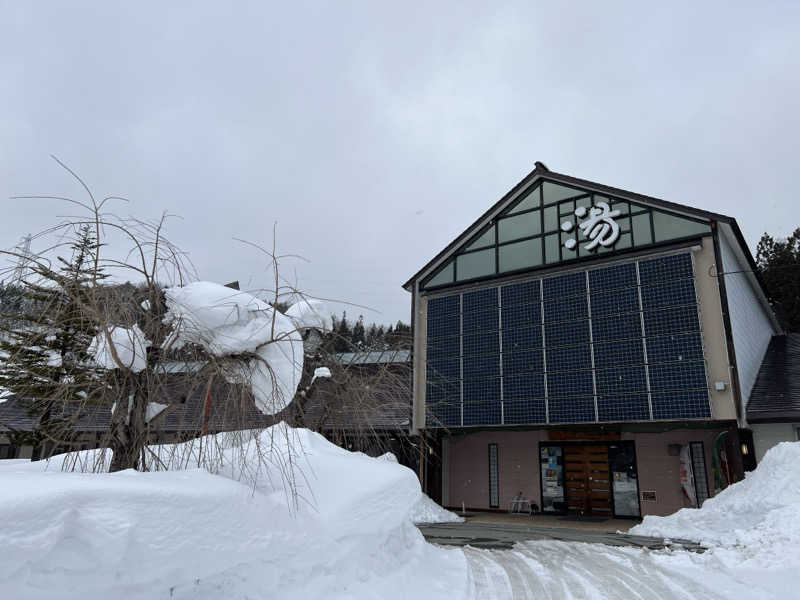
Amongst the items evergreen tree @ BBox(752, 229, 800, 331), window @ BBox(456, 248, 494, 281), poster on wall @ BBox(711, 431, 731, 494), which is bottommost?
poster on wall @ BBox(711, 431, 731, 494)

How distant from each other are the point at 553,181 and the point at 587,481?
30.3 feet

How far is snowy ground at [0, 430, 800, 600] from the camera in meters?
3.27

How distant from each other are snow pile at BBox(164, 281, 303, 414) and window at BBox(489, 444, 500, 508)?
14316mm

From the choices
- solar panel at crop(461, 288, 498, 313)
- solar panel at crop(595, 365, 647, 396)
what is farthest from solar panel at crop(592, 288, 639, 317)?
solar panel at crop(461, 288, 498, 313)

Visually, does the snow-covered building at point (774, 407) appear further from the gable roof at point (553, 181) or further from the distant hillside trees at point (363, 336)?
the distant hillside trees at point (363, 336)

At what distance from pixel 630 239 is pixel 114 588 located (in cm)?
1436

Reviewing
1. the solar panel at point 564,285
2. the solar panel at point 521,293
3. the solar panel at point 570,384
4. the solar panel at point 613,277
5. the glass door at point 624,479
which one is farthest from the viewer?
the glass door at point 624,479

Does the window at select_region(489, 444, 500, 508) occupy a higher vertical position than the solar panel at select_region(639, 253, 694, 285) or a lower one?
lower

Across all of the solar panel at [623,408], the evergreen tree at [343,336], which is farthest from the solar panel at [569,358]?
the evergreen tree at [343,336]

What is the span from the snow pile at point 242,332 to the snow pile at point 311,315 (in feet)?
1.53

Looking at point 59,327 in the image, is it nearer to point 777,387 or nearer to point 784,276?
point 777,387

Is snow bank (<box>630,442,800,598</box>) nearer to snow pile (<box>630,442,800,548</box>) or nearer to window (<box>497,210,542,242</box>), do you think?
snow pile (<box>630,442,800,548</box>)

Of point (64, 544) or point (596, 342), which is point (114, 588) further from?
point (596, 342)

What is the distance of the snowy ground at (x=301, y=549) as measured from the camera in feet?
10.7
